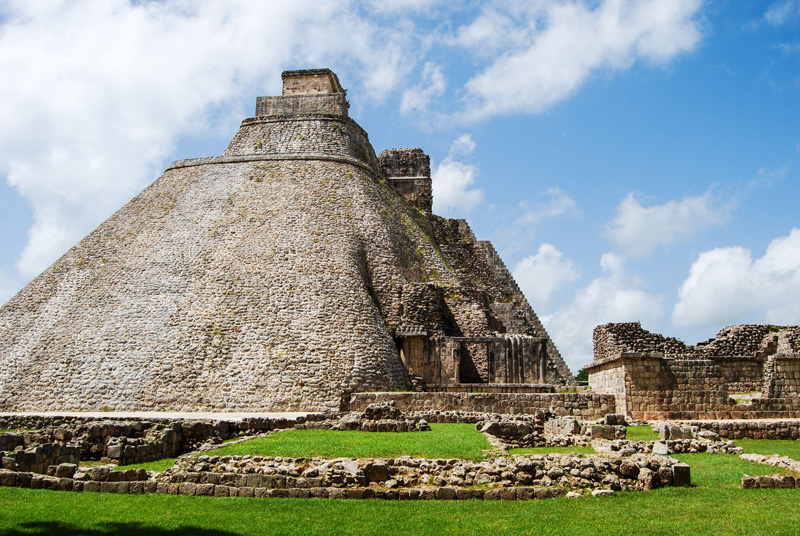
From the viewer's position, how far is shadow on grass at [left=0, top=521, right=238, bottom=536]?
6.30 metres

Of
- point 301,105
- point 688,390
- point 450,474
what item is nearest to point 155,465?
point 450,474

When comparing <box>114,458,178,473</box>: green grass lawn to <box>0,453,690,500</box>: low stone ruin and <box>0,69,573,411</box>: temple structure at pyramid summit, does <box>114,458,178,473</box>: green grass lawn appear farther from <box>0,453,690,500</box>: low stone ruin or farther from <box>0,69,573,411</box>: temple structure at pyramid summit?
<box>0,69,573,411</box>: temple structure at pyramid summit

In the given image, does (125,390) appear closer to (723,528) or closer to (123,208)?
(123,208)

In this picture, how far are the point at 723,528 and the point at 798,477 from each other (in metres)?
2.39

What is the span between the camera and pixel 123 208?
27.0 meters

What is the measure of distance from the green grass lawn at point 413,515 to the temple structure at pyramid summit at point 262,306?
10.4 metres

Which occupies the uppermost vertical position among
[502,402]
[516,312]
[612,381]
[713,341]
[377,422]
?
[516,312]

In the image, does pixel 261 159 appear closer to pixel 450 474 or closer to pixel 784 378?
pixel 784 378

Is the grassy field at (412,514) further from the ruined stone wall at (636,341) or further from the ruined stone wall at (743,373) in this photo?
the ruined stone wall at (636,341)

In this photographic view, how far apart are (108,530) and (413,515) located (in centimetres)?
282

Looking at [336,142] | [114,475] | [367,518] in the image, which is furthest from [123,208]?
[367,518]

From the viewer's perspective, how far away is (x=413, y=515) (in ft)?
22.4

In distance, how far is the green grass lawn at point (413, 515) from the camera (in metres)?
6.27

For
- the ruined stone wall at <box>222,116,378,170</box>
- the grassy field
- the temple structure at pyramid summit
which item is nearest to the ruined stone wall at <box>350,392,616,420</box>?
the temple structure at pyramid summit
